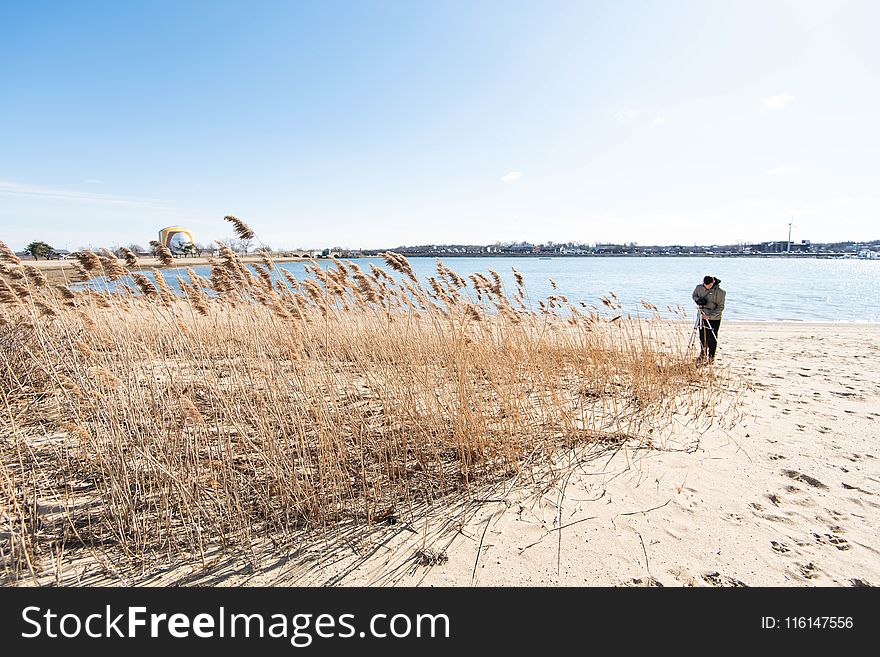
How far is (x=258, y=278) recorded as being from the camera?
14.4ft

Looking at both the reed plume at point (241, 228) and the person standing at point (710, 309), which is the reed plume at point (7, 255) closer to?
the reed plume at point (241, 228)

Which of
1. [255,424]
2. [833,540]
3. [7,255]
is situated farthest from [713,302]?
[7,255]

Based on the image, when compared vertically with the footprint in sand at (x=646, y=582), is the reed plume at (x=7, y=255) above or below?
above

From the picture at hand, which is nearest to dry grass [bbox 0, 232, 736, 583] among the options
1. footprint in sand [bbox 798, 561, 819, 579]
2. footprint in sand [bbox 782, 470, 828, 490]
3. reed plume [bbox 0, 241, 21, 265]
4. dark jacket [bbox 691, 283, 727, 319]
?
reed plume [bbox 0, 241, 21, 265]

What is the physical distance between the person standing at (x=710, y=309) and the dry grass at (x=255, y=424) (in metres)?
2.27

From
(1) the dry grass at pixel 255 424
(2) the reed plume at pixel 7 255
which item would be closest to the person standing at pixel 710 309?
(1) the dry grass at pixel 255 424

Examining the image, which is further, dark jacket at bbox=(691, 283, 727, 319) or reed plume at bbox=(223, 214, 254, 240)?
dark jacket at bbox=(691, 283, 727, 319)

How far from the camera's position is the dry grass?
2.84 meters

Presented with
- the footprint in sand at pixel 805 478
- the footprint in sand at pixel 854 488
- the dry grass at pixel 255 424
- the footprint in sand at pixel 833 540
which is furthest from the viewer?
the footprint in sand at pixel 805 478

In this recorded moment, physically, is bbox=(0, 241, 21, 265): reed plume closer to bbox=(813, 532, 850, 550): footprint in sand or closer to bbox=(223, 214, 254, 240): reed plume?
bbox=(223, 214, 254, 240): reed plume

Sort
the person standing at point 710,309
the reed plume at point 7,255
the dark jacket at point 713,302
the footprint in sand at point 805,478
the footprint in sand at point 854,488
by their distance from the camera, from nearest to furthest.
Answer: the footprint in sand at point 854,488 < the footprint in sand at point 805,478 < the reed plume at point 7,255 < the person standing at point 710,309 < the dark jacket at point 713,302

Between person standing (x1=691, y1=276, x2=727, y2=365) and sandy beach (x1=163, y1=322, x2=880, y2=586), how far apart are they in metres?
3.07

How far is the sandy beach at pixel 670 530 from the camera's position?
96.8 inches
